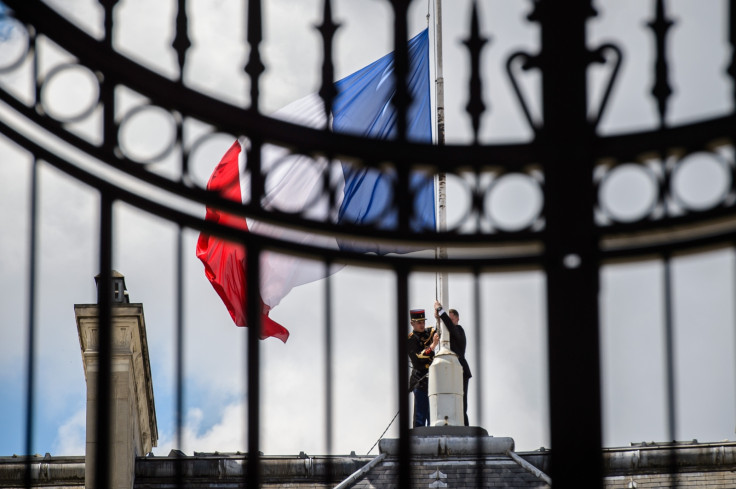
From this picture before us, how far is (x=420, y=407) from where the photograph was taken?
82.7 ft

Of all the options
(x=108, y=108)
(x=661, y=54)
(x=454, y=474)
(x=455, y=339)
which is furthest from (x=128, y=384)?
(x=661, y=54)

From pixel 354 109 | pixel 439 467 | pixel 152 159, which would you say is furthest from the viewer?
pixel 439 467

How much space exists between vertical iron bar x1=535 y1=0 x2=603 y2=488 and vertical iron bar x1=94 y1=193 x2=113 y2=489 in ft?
4.35

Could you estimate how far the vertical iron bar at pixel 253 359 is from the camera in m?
5.71

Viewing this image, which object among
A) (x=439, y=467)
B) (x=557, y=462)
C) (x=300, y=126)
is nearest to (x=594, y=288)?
(x=557, y=462)

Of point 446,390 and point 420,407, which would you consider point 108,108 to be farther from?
point 420,407

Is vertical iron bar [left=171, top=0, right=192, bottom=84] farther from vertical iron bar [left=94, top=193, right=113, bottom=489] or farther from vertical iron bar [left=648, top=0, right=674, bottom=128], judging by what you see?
vertical iron bar [left=648, top=0, right=674, bottom=128]

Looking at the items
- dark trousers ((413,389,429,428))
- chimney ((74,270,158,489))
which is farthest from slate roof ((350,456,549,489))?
chimney ((74,270,158,489))

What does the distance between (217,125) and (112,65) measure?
358mm

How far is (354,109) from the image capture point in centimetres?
1329

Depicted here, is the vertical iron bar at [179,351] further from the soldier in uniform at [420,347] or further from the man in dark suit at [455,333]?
the soldier in uniform at [420,347]

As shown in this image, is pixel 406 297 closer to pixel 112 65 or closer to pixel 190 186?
pixel 190 186

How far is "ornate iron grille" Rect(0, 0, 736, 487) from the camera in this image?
5.67m

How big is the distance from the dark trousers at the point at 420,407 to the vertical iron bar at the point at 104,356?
1844 cm
